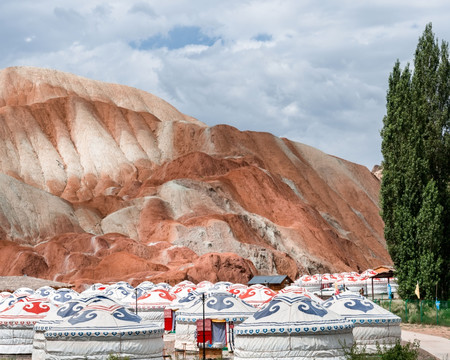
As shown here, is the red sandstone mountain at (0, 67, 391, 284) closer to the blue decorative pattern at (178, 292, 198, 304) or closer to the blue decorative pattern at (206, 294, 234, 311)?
the blue decorative pattern at (178, 292, 198, 304)

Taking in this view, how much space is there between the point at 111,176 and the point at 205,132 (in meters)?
20.9

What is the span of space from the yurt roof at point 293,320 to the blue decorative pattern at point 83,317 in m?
3.72

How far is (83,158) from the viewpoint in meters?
124

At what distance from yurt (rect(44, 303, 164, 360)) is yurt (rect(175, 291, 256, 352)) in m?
4.78

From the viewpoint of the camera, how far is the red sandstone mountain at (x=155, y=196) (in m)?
76.7

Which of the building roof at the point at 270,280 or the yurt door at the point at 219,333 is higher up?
the building roof at the point at 270,280

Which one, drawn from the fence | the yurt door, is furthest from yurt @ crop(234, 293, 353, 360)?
the fence

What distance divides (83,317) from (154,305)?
16.4m

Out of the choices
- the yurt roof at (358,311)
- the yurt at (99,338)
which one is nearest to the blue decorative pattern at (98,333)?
the yurt at (99,338)

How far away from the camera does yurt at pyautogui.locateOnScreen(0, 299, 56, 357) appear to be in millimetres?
25594

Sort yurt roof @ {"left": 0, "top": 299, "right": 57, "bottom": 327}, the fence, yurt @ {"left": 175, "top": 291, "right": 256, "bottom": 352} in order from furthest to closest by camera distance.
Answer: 1. the fence
2. yurt roof @ {"left": 0, "top": 299, "right": 57, "bottom": 327}
3. yurt @ {"left": 175, "top": 291, "right": 256, "bottom": 352}

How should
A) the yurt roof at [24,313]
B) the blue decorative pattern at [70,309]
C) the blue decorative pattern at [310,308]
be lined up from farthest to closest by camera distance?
the yurt roof at [24,313], the blue decorative pattern at [70,309], the blue decorative pattern at [310,308]

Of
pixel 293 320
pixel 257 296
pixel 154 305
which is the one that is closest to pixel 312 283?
pixel 154 305

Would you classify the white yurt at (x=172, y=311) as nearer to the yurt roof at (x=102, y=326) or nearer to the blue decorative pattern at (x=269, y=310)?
the yurt roof at (x=102, y=326)
